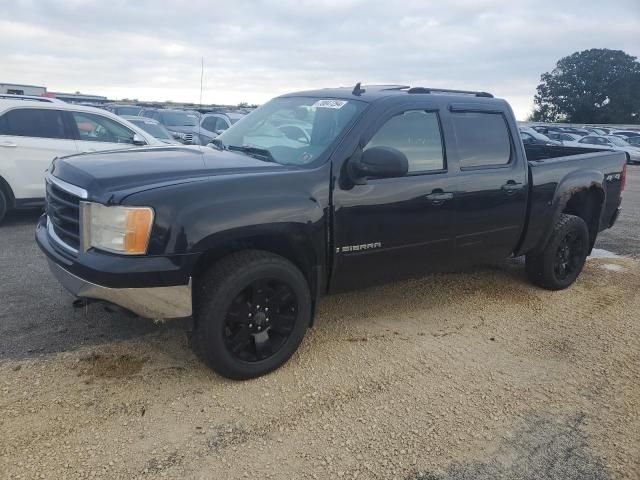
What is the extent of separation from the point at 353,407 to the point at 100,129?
21.3 ft

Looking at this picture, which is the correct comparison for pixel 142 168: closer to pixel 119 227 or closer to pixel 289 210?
pixel 119 227

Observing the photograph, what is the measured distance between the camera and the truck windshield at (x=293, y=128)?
3775 mm

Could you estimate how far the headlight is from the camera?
2.92 m

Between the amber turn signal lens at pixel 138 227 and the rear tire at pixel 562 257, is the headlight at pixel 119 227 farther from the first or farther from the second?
the rear tire at pixel 562 257

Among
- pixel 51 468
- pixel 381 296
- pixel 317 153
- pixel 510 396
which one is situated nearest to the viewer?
pixel 51 468

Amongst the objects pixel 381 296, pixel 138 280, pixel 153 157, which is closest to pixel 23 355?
pixel 138 280

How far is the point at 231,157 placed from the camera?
379 centimetres

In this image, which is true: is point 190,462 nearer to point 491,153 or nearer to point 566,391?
point 566,391

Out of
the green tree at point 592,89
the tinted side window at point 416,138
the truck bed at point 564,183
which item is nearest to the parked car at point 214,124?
the truck bed at point 564,183

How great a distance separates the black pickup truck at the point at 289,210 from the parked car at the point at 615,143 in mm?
23212

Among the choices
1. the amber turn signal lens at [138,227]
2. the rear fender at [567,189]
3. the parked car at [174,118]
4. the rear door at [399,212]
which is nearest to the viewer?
the amber turn signal lens at [138,227]

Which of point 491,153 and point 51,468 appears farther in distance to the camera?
point 491,153

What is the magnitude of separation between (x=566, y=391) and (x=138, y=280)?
9.07 ft

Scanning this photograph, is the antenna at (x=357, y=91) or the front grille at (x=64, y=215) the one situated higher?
the antenna at (x=357, y=91)
